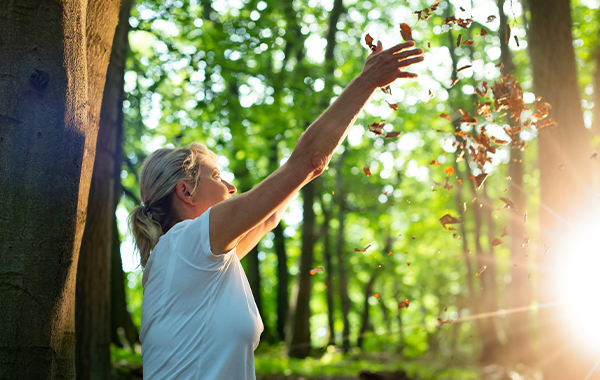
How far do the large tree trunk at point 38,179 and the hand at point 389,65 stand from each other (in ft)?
4.50

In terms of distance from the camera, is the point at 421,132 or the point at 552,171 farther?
the point at 421,132

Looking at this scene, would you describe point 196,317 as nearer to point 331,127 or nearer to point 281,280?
point 331,127

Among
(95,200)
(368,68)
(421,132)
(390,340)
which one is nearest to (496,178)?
(421,132)

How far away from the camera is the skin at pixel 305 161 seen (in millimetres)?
1731

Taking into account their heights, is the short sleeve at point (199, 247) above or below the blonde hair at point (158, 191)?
below

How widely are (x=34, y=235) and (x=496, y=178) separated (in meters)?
20.7

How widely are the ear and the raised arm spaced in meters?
0.47

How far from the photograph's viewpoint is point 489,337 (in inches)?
474

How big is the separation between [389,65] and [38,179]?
1606 millimetres

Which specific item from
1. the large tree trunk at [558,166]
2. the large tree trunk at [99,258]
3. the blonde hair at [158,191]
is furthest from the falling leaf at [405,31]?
the large tree trunk at [99,258]

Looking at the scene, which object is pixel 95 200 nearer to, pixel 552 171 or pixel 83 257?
pixel 83 257

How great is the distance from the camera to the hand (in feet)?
6.24

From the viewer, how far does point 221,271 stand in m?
1.90

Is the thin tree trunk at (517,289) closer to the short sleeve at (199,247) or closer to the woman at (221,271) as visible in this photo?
the woman at (221,271)
